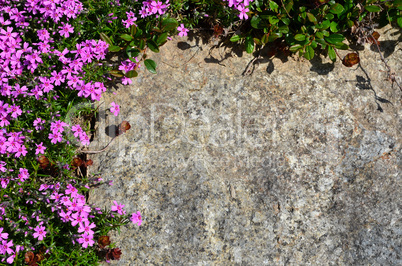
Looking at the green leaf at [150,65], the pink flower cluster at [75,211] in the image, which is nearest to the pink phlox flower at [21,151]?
the pink flower cluster at [75,211]

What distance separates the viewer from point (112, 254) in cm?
320

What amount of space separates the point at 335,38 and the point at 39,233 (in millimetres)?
3168

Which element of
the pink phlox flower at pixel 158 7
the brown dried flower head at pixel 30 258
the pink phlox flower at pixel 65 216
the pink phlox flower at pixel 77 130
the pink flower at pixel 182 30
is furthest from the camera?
the pink flower at pixel 182 30

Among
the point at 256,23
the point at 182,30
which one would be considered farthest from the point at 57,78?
the point at 256,23

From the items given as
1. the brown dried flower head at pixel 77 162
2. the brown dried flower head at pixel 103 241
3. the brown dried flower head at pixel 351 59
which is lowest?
the brown dried flower head at pixel 103 241

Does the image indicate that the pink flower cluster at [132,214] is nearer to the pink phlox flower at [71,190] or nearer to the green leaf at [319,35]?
the pink phlox flower at [71,190]

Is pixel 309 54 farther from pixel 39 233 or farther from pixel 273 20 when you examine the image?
pixel 39 233

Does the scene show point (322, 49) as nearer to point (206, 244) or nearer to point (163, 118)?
point (163, 118)

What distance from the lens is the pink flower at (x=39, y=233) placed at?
10.2ft

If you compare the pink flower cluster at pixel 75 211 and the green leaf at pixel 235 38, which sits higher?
the green leaf at pixel 235 38

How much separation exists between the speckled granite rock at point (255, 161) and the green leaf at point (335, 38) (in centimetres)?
23

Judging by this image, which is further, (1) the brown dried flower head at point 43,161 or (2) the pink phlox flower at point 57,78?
(2) the pink phlox flower at point 57,78

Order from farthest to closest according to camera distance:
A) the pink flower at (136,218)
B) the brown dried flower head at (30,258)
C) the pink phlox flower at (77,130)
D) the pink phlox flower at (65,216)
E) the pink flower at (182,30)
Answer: the pink flower at (182,30)
the pink phlox flower at (77,130)
the pink flower at (136,218)
the pink phlox flower at (65,216)
the brown dried flower head at (30,258)

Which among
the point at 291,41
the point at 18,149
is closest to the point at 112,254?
the point at 18,149
